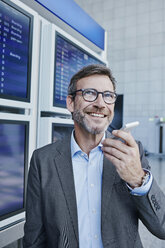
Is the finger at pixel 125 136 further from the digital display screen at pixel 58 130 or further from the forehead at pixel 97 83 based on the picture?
the digital display screen at pixel 58 130

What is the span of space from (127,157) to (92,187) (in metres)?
0.31

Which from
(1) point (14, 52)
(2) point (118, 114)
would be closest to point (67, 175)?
(1) point (14, 52)

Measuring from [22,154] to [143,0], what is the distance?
32.9ft

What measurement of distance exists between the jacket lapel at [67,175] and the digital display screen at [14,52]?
66 cm

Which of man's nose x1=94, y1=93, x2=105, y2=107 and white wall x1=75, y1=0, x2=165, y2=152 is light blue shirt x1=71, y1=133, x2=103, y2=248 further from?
white wall x1=75, y1=0, x2=165, y2=152

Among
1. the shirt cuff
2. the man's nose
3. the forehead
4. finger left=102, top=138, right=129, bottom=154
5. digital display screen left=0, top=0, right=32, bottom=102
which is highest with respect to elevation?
digital display screen left=0, top=0, right=32, bottom=102

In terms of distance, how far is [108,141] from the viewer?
930 mm

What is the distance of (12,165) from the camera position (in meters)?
1.63

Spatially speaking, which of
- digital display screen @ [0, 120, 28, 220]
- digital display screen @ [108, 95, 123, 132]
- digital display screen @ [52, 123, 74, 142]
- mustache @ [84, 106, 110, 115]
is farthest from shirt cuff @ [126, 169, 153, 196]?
digital display screen @ [108, 95, 123, 132]

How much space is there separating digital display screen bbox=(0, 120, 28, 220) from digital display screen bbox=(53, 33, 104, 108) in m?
0.52

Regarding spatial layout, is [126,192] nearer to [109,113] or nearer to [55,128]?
[109,113]

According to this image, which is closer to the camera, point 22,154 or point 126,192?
point 126,192

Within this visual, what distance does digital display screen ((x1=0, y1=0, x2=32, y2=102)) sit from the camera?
154 cm

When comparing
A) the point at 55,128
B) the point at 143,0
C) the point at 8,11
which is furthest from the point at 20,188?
the point at 143,0
